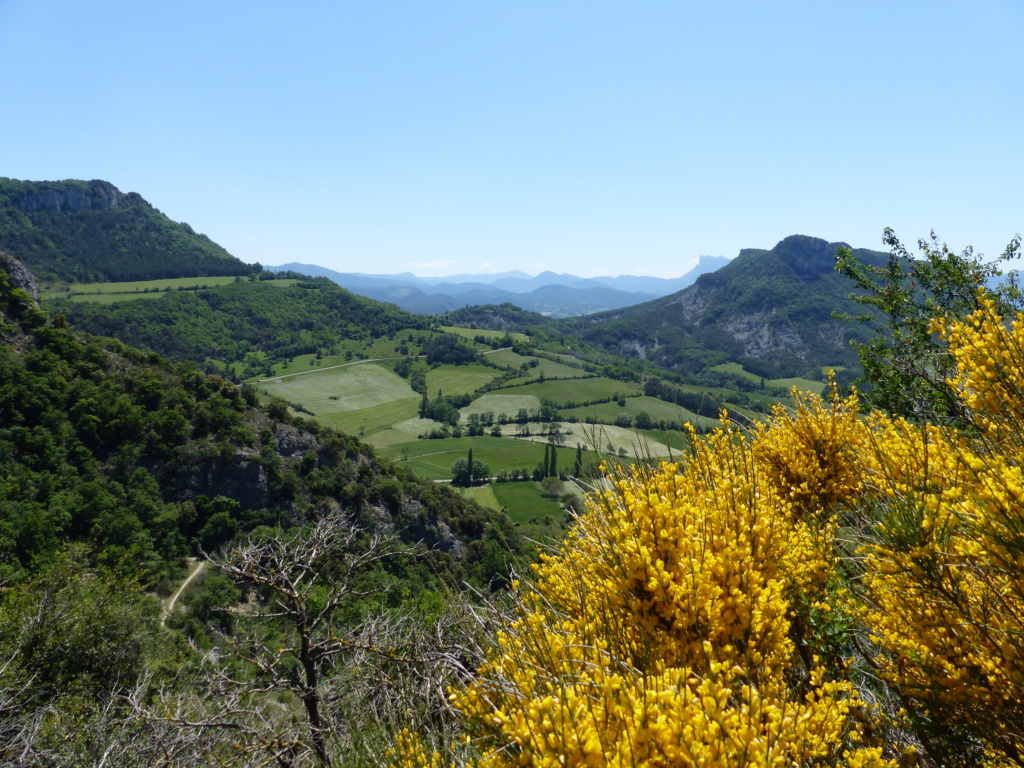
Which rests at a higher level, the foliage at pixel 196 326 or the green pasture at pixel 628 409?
the foliage at pixel 196 326

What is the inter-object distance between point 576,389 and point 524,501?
3013 inches

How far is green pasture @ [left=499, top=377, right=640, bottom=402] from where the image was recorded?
15577 cm

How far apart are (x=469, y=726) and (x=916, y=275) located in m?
18.7

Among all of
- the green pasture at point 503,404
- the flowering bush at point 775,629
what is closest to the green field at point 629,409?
the green pasture at point 503,404

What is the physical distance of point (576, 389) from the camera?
535 ft

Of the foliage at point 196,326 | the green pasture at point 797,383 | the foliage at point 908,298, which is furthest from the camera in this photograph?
the green pasture at point 797,383

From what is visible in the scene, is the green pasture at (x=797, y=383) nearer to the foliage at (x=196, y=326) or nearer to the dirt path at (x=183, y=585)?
the foliage at (x=196, y=326)

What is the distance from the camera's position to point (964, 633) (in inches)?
141

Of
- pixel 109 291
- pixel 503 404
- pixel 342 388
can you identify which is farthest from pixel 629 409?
pixel 109 291

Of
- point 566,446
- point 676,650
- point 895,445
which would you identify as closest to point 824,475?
point 895,445

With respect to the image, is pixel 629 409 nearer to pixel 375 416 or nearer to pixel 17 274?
pixel 375 416

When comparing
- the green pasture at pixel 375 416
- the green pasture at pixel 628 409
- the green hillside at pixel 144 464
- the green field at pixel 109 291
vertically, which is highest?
the green field at pixel 109 291

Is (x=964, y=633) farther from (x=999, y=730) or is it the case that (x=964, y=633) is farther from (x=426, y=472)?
(x=426, y=472)

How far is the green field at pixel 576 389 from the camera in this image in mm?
155750
